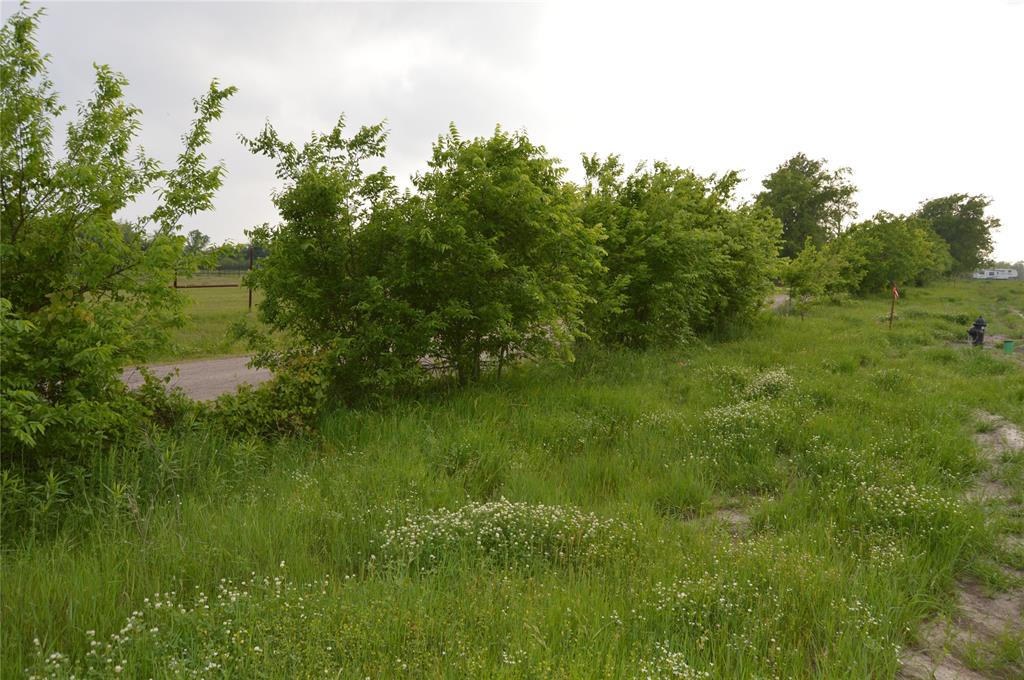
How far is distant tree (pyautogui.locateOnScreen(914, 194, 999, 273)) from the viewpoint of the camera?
67188 millimetres

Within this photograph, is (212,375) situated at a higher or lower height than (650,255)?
lower

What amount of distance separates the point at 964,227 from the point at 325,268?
83937 mm

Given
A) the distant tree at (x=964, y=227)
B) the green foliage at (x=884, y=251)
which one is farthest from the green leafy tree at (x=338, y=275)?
the distant tree at (x=964, y=227)

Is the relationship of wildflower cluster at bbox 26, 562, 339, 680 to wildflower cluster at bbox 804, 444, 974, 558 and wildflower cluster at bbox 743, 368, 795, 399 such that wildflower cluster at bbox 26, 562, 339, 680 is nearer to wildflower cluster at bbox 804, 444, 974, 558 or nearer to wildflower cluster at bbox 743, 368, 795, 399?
wildflower cluster at bbox 804, 444, 974, 558

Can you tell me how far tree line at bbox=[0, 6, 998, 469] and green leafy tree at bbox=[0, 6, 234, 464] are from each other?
0.05ft

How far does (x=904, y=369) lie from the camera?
1098 centimetres

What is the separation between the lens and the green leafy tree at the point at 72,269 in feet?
14.0

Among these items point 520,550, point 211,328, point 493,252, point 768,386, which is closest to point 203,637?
point 520,550

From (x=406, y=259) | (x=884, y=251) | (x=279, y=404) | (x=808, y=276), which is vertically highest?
(x=884, y=251)

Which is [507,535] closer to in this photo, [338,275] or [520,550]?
[520,550]

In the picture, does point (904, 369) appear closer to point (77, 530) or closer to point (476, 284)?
point (476, 284)

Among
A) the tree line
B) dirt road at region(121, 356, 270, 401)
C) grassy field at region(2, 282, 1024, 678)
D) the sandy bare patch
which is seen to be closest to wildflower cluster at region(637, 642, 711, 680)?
grassy field at region(2, 282, 1024, 678)

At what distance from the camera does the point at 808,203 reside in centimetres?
4962

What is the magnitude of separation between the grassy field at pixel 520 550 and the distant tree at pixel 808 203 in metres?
46.1
